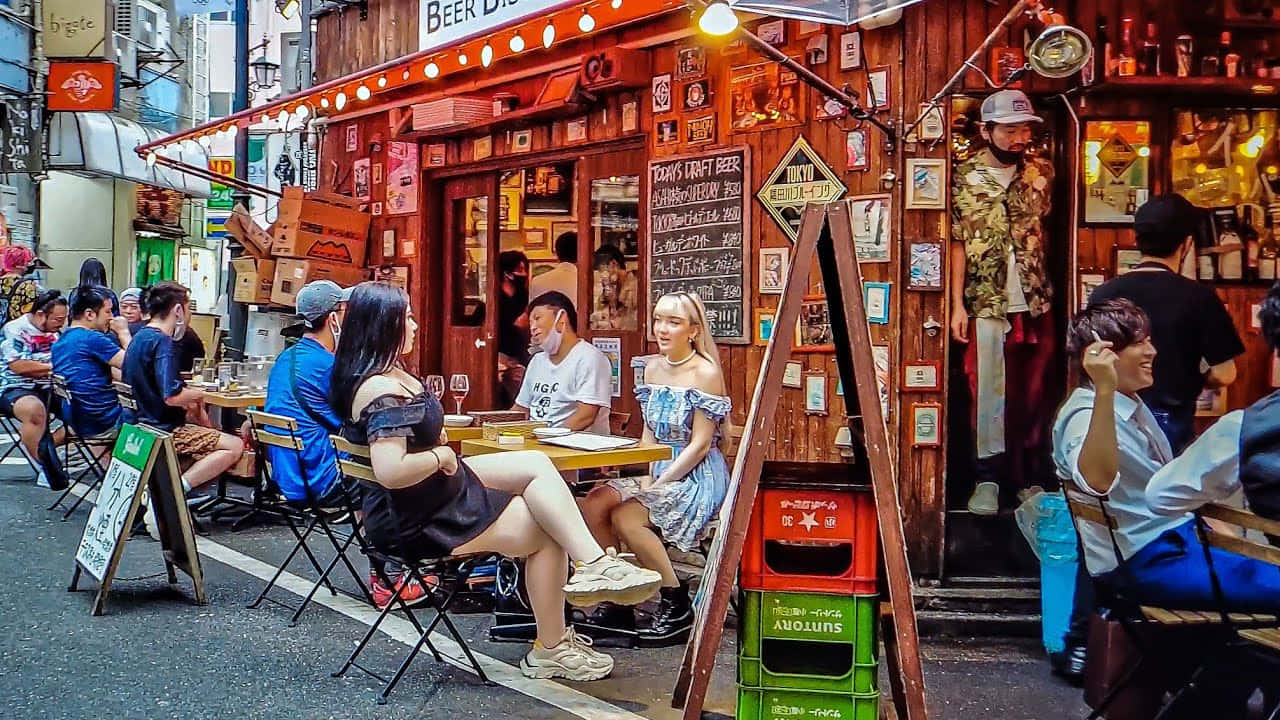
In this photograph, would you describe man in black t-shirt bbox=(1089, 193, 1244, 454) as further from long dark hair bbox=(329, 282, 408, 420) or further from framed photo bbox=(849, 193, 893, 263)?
long dark hair bbox=(329, 282, 408, 420)

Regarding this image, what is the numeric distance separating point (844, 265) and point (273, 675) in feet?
10.4

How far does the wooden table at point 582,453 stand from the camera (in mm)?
5578

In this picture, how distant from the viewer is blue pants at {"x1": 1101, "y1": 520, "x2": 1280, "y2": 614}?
4086 mm

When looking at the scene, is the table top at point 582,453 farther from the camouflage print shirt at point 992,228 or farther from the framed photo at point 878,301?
the camouflage print shirt at point 992,228

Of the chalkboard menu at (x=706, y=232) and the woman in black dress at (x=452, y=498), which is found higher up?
the chalkboard menu at (x=706, y=232)

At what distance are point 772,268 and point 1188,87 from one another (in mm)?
2426

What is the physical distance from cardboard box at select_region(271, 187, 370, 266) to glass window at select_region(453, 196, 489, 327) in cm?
120

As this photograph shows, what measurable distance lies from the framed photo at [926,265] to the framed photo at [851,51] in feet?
3.53

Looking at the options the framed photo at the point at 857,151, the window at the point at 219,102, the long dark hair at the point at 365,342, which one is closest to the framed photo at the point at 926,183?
the framed photo at the point at 857,151

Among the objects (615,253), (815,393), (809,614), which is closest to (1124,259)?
(815,393)

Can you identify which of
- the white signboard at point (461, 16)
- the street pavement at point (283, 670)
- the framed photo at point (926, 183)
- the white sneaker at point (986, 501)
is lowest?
the street pavement at point (283, 670)

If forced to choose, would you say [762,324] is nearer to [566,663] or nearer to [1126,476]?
[566,663]

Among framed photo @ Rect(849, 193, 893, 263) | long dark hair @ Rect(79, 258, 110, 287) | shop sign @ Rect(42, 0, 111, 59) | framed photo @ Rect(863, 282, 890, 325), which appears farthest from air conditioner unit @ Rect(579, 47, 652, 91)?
shop sign @ Rect(42, 0, 111, 59)

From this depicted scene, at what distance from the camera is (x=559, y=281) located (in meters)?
9.65
